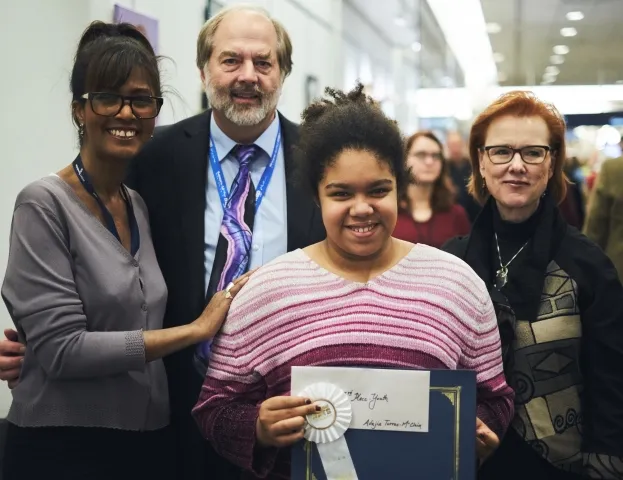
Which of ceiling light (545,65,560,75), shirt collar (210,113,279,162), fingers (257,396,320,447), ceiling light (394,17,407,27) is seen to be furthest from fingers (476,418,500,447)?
ceiling light (545,65,560,75)

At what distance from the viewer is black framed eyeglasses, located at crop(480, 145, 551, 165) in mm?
2334

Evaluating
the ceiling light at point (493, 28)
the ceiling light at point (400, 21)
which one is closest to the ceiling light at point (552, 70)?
the ceiling light at point (493, 28)

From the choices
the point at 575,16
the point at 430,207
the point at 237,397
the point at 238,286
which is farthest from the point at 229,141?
the point at 575,16

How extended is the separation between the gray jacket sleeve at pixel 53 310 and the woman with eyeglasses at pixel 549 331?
983 millimetres

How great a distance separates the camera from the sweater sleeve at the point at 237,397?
71.2 inches

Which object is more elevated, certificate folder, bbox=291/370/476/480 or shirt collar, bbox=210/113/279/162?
shirt collar, bbox=210/113/279/162

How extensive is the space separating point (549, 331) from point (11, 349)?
1.39 metres

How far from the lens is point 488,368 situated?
186 cm

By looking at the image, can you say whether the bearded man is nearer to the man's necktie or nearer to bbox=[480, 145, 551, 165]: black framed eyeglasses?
the man's necktie

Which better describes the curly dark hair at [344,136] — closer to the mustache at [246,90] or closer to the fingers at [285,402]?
the fingers at [285,402]

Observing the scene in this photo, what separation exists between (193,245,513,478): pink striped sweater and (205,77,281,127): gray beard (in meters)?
0.73

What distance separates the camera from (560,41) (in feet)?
48.4

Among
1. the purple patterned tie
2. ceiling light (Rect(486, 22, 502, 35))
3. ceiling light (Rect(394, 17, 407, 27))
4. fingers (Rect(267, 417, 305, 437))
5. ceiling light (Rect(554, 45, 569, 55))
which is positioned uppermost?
ceiling light (Rect(554, 45, 569, 55))

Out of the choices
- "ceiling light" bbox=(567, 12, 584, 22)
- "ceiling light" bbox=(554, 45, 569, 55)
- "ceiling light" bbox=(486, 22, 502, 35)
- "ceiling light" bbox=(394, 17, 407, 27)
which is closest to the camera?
"ceiling light" bbox=(394, 17, 407, 27)
